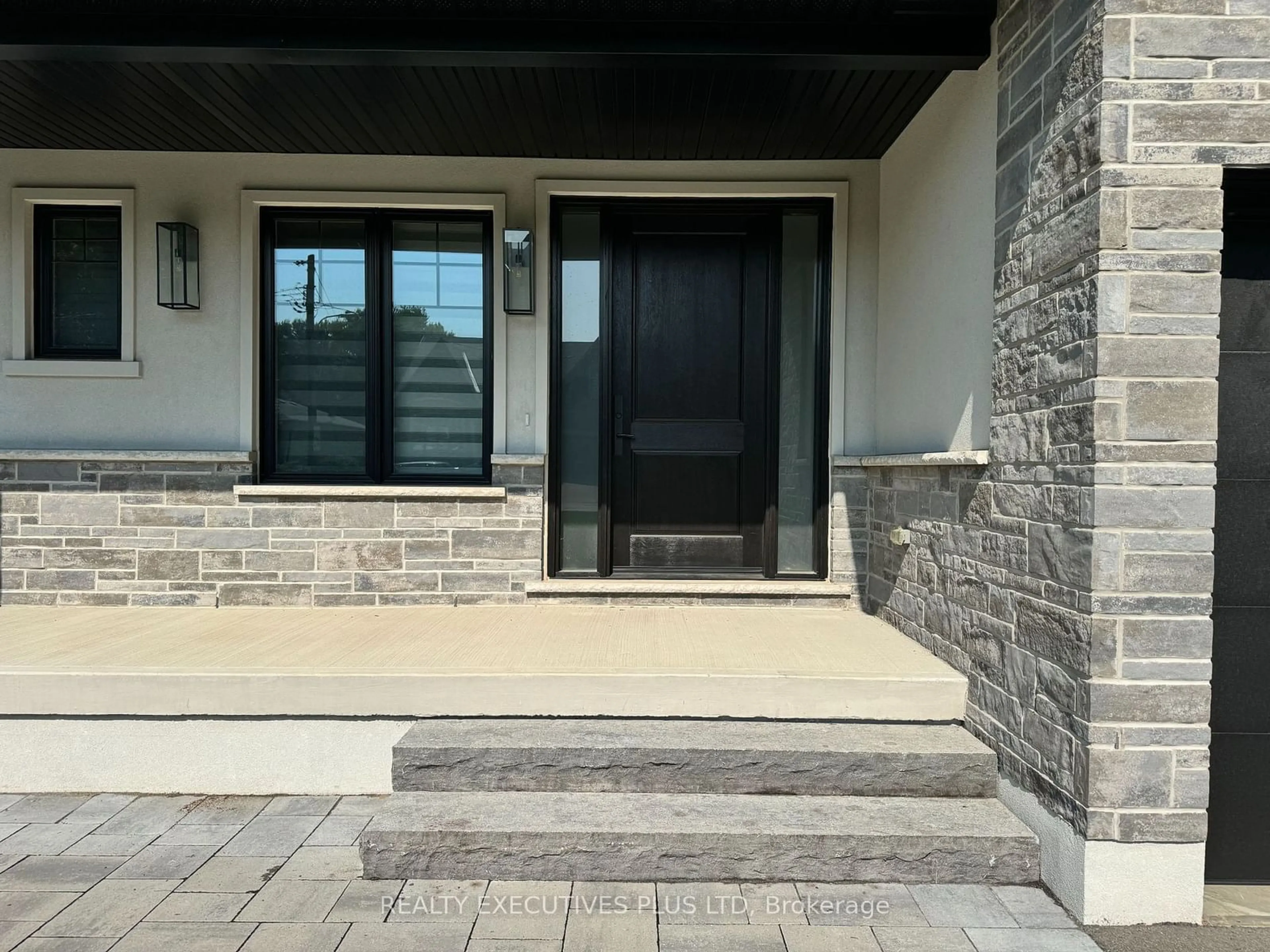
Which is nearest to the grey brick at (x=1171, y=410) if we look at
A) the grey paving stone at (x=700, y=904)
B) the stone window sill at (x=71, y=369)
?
the grey paving stone at (x=700, y=904)

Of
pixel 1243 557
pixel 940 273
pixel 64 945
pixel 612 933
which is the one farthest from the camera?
pixel 940 273

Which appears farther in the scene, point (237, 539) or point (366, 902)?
point (237, 539)

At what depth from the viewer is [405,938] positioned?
8.00ft

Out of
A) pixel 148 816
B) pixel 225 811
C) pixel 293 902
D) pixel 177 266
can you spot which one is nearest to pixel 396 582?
pixel 225 811

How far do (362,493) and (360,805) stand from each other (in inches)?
73.9

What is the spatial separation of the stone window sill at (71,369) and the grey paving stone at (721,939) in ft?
13.8

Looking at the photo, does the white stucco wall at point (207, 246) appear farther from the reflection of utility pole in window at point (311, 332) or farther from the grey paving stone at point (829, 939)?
the grey paving stone at point (829, 939)

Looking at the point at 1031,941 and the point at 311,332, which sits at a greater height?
the point at 311,332

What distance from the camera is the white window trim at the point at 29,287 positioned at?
4688 millimetres

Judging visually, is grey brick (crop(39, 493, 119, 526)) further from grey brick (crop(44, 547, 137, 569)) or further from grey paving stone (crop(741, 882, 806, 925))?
grey paving stone (crop(741, 882, 806, 925))

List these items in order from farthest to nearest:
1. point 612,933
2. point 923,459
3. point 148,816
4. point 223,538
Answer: point 223,538
point 923,459
point 148,816
point 612,933

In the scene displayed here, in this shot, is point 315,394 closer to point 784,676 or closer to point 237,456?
point 237,456

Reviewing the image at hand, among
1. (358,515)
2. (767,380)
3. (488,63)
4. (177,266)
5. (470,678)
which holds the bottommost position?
(470,678)

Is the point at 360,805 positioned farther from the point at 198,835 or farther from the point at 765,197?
the point at 765,197
